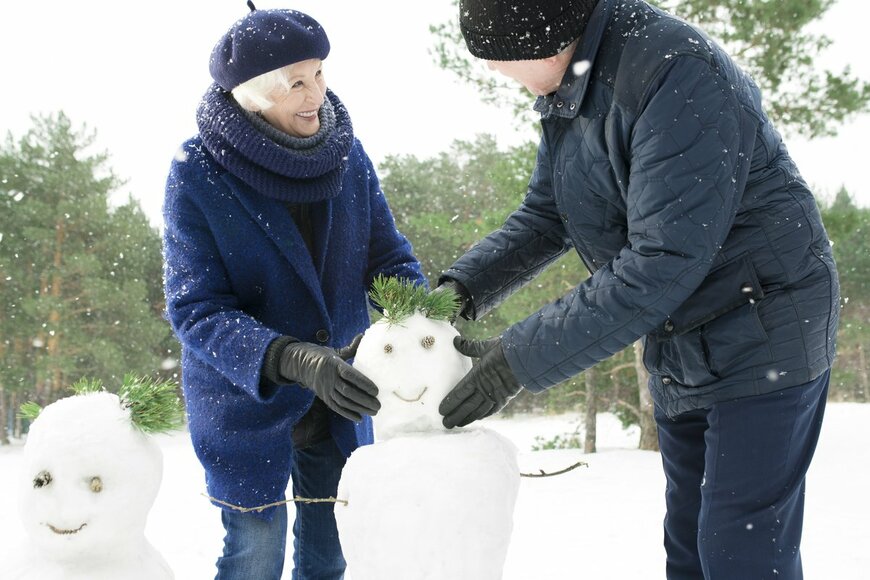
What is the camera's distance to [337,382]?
1.82 metres

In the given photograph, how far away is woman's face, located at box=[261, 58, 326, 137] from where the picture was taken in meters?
2.09

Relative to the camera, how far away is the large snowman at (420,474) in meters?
1.75

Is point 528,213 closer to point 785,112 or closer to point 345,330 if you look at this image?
point 345,330

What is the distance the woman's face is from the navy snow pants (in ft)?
3.85

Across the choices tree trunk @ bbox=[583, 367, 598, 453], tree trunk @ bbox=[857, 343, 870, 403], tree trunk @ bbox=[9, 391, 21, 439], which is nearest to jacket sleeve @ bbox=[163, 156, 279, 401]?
tree trunk @ bbox=[583, 367, 598, 453]

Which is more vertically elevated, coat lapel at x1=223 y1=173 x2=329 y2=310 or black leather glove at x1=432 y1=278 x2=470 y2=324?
coat lapel at x1=223 y1=173 x2=329 y2=310

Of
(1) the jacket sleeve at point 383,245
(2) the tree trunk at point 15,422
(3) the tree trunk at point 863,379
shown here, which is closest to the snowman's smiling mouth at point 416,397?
(1) the jacket sleeve at point 383,245

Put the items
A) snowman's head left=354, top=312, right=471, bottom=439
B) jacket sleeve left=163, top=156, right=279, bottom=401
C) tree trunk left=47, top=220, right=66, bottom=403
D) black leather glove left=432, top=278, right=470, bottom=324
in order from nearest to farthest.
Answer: snowman's head left=354, top=312, right=471, bottom=439 < jacket sleeve left=163, top=156, right=279, bottom=401 < black leather glove left=432, top=278, right=470, bottom=324 < tree trunk left=47, top=220, right=66, bottom=403

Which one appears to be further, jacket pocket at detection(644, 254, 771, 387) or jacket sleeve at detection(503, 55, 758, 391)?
jacket pocket at detection(644, 254, 771, 387)

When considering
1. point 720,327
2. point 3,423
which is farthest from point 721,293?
point 3,423

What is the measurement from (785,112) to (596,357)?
6.80 m

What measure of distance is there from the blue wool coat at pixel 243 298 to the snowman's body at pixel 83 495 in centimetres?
27

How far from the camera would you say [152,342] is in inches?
530

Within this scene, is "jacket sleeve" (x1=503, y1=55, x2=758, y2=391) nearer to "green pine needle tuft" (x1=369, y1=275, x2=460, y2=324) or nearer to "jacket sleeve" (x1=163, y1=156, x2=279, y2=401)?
"green pine needle tuft" (x1=369, y1=275, x2=460, y2=324)
